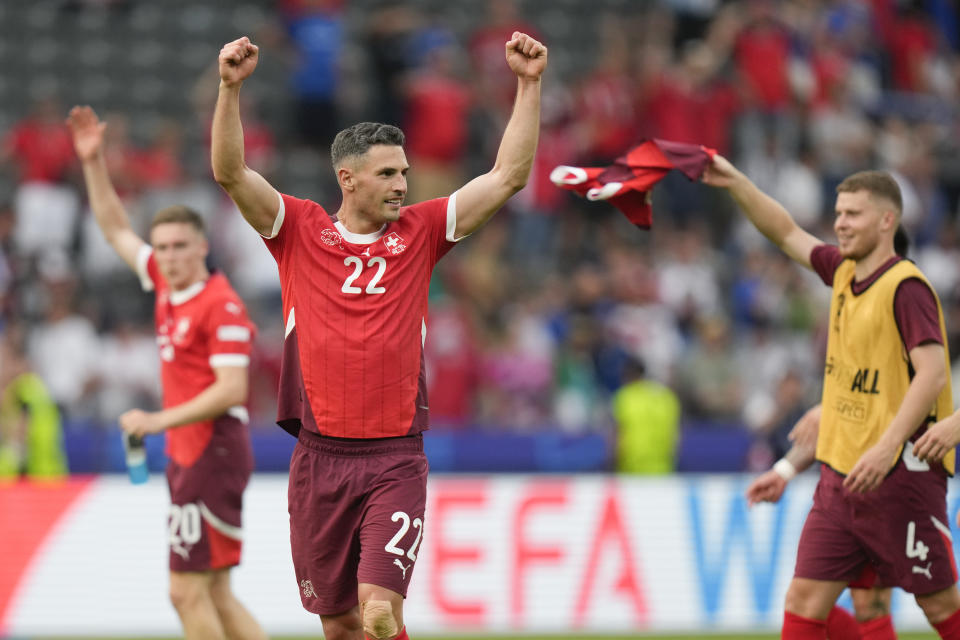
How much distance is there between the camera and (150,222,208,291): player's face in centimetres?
838

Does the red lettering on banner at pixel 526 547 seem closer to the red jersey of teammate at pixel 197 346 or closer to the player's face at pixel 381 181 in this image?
the red jersey of teammate at pixel 197 346

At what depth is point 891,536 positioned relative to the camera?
273 inches

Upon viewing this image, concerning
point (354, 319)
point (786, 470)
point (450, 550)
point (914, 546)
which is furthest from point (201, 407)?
point (450, 550)

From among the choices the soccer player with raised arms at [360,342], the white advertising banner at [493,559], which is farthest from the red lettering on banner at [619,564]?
the soccer player with raised arms at [360,342]

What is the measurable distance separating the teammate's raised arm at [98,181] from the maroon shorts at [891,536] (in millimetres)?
4553

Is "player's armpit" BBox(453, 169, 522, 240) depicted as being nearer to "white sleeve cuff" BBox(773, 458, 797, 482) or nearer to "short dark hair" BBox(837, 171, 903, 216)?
"short dark hair" BBox(837, 171, 903, 216)

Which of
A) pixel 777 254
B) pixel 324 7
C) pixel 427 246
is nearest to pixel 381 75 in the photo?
pixel 324 7

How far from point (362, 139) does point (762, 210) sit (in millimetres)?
2263

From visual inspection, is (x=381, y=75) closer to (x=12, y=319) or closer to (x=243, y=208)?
(x=12, y=319)

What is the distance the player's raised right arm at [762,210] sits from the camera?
7430 millimetres

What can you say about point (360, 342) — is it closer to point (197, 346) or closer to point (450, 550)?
point (197, 346)

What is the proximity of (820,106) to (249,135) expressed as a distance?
25.6 ft

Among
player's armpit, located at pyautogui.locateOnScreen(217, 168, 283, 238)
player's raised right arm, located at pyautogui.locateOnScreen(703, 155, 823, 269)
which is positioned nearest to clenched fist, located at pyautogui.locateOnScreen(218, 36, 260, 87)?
player's armpit, located at pyautogui.locateOnScreen(217, 168, 283, 238)

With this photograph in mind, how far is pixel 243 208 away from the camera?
6.45 metres
